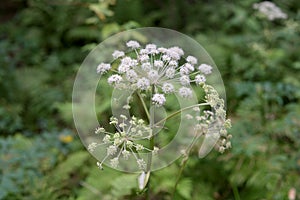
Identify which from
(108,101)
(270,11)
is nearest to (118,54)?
(108,101)

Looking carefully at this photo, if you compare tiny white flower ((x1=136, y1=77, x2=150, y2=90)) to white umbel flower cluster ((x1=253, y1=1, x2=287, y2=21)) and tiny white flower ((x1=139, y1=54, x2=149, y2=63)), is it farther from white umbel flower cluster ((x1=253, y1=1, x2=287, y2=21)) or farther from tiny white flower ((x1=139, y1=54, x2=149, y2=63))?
white umbel flower cluster ((x1=253, y1=1, x2=287, y2=21))

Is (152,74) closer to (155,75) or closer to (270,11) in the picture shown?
(155,75)

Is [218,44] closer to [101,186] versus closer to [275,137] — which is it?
[275,137]

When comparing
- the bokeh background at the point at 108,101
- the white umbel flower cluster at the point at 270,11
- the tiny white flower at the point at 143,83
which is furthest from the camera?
the white umbel flower cluster at the point at 270,11

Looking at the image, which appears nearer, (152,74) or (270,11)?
(152,74)

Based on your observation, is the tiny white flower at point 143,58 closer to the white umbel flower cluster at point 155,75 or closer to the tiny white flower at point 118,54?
the white umbel flower cluster at point 155,75

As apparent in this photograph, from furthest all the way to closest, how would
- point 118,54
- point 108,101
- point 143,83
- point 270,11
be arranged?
point 270,11 < point 108,101 < point 118,54 < point 143,83

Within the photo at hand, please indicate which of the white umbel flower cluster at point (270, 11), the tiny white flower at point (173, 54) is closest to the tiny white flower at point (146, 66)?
the tiny white flower at point (173, 54)
